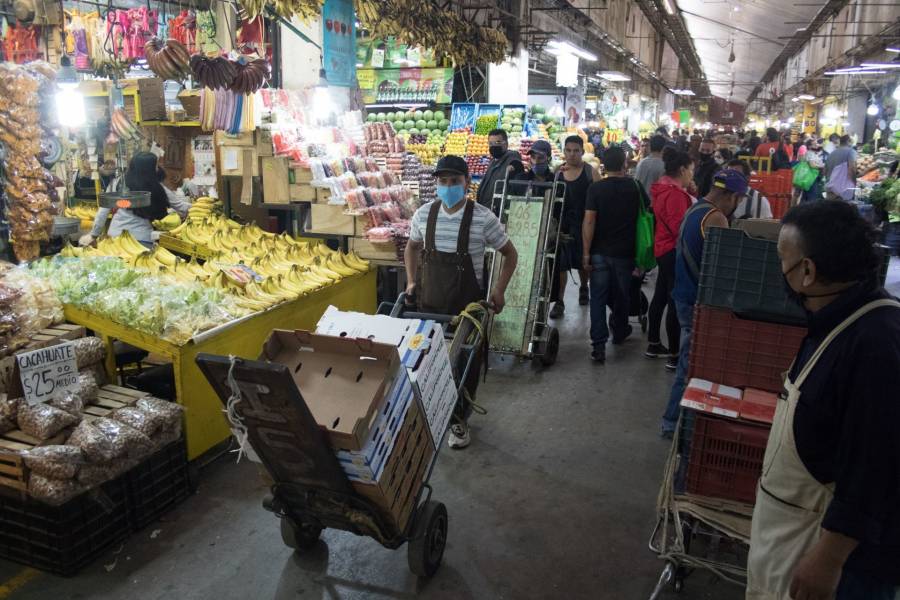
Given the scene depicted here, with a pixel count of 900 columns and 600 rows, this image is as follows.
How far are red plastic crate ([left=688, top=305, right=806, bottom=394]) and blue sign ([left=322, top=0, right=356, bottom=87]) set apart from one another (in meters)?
5.61

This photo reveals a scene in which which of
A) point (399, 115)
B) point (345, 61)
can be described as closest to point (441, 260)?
point (345, 61)

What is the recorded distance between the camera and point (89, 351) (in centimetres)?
400

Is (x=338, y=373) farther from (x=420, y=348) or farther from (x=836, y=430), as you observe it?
(x=836, y=430)

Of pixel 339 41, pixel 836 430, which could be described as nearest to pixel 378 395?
pixel 836 430

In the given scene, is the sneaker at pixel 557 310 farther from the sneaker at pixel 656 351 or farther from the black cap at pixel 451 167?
the black cap at pixel 451 167

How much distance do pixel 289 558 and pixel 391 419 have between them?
47.8 inches

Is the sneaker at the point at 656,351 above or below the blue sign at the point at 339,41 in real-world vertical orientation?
below

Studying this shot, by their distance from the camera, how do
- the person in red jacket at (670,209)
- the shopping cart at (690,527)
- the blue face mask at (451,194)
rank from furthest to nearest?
the person in red jacket at (670,209) < the blue face mask at (451,194) < the shopping cart at (690,527)

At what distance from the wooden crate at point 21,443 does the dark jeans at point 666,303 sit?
4.18m

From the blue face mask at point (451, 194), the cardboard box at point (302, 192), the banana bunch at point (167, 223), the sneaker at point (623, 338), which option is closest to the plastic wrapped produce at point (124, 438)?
the blue face mask at point (451, 194)

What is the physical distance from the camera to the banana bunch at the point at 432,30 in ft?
29.6

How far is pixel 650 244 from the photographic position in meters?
6.12

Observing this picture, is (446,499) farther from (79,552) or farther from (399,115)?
(399,115)

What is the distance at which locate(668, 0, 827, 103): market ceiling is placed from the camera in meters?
18.0
